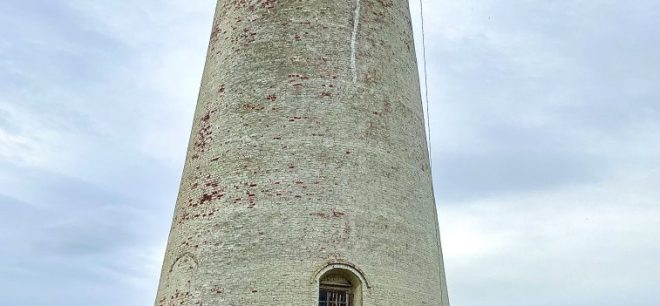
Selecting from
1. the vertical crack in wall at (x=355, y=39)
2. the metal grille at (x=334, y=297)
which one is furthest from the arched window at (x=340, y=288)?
the vertical crack in wall at (x=355, y=39)

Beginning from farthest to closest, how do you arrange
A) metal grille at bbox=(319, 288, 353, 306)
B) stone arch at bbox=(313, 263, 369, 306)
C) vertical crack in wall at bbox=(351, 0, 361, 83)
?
vertical crack in wall at bbox=(351, 0, 361, 83)
metal grille at bbox=(319, 288, 353, 306)
stone arch at bbox=(313, 263, 369, 306)

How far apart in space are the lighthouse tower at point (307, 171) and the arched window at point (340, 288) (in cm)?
2

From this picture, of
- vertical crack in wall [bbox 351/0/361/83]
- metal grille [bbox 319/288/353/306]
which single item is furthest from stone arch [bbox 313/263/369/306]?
vertical crack in wall [bbox 351/0/361/83]

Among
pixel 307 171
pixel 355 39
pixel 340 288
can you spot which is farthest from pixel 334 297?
pixel 355 39

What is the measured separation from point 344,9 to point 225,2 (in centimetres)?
279

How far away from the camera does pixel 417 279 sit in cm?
1308

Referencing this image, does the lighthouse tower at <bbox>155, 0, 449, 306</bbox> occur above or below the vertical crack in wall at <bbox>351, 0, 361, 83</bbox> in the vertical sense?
below

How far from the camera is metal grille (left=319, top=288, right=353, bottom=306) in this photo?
1249 cm

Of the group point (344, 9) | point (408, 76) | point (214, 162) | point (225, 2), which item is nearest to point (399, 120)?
point (408, 76)

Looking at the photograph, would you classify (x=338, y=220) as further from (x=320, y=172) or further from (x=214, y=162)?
(x=214, y=162)

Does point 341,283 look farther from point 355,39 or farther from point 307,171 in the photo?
point 355,39

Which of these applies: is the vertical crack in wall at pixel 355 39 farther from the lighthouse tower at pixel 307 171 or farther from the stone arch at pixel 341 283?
the stone arch at pixel 341 283

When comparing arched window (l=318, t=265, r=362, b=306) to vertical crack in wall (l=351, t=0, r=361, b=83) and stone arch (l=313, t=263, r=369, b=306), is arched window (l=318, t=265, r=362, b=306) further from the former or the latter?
vertical crack in wall (l=351, t=0, r=361, b=83)

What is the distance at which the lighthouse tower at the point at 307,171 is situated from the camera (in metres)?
12.4
